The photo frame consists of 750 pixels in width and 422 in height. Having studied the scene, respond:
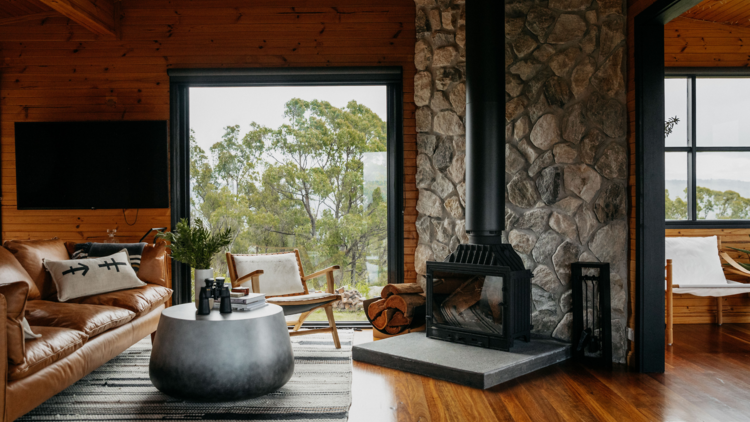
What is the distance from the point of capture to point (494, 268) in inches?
127

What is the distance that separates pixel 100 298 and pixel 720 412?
351cm

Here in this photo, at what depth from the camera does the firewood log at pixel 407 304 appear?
3816 mm

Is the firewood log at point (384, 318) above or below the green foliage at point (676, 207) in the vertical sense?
below

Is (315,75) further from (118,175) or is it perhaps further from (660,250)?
(660,250)

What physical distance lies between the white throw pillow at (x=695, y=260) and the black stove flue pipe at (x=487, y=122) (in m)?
2.05

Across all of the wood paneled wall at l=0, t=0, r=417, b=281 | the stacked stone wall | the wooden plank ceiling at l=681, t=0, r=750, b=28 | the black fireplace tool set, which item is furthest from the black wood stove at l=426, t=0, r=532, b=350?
the wooden plank ceiling at l=681, t=0, r=750, b=28

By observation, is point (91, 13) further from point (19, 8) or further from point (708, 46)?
point (708, 46)

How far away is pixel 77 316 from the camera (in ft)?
8.64

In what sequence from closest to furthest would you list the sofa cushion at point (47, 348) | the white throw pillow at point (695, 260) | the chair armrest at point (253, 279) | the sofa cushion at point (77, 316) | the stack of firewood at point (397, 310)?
the sofa cushion at point (47, 348) → the sofa cushion at point (77, 316) → the chair armrest at point (253, 279) → the stack of firewood at point (397, 310) → the white throw pillow at point (695, 260)

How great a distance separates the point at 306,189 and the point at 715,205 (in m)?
3.75

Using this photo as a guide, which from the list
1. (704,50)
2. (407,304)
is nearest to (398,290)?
(407,304)

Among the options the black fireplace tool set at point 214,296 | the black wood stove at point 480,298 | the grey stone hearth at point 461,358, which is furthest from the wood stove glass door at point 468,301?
the black fireplace tool set at point 214,296

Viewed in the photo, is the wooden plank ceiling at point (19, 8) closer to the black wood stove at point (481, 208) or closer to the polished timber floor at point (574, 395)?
the black wood stove at point (481, 208)

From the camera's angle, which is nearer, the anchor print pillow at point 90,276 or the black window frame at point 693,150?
the anchor print pillow at point 90,276
